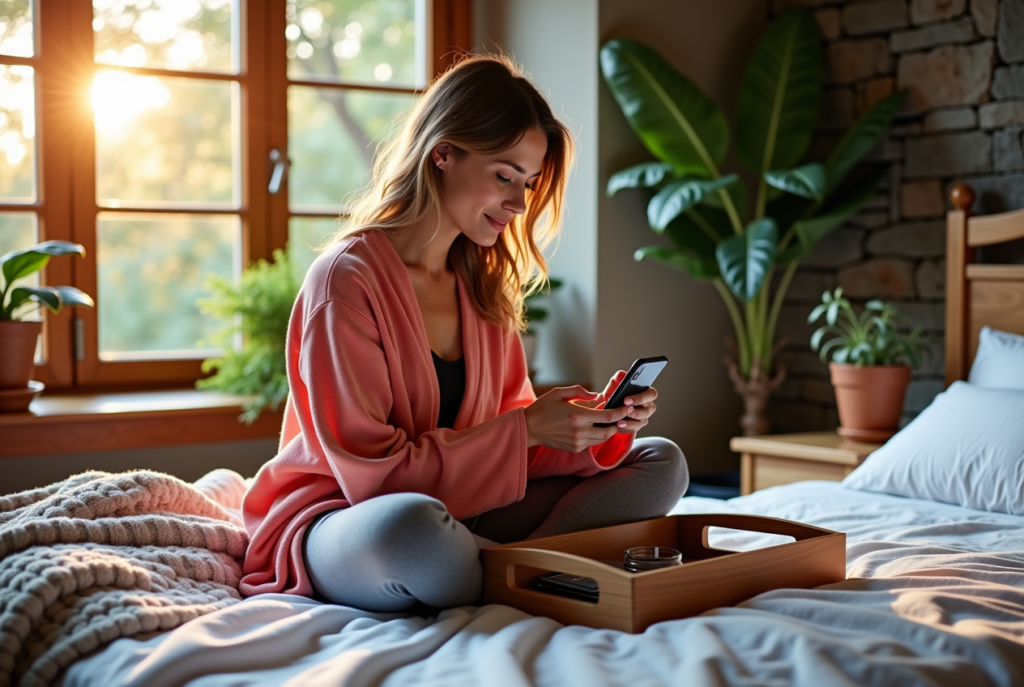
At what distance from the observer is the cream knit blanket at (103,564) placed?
1.35 metres

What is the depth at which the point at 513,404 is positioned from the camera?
216cm

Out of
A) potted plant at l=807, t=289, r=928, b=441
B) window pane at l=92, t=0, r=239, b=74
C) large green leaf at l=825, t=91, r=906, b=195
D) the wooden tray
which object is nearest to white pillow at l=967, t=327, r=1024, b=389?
potted plant at l=807, t=289, r=928, b=441

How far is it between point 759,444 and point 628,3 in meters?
1.46

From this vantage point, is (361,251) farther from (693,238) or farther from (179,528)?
(693,238)

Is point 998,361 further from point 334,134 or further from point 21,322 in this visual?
point 334,134

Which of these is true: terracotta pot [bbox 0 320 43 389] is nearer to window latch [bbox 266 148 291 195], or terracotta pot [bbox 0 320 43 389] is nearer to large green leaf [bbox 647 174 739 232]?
window latch [bbox 266 148 291 195]

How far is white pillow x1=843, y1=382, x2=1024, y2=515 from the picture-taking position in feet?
7.45

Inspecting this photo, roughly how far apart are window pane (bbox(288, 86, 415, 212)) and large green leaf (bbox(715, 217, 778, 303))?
3.48 ft

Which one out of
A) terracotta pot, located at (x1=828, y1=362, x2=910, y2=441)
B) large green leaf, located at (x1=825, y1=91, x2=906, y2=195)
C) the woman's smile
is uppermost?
large green leaf, located at (x1=825, y1=91, x2=906, y2=195)

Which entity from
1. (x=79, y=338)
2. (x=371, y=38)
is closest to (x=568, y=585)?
(x=79, y=338)

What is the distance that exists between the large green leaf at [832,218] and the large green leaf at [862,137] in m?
0.08

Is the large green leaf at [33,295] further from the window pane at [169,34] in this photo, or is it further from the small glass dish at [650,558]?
the small glass dish at [650,558]

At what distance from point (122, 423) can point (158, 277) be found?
3.73m

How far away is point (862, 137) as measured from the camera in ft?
10.6
